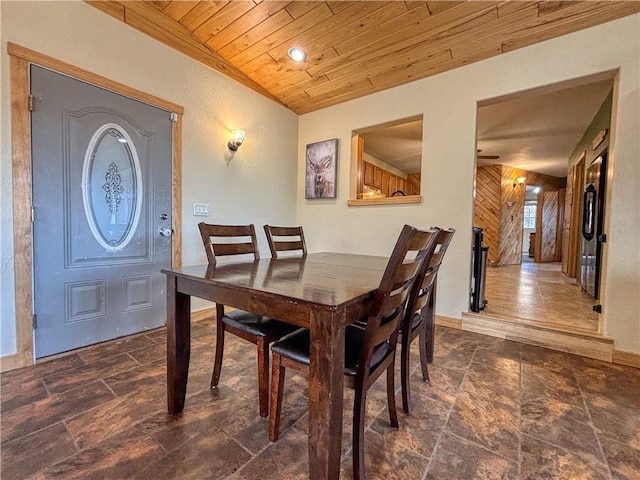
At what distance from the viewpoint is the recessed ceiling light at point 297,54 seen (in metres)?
2.71

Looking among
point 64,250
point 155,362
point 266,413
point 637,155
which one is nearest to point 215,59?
point 64,250

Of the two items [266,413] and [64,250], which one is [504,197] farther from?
[64,250]

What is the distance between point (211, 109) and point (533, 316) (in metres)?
3.75

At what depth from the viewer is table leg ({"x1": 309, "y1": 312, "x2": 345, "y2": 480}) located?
875mm

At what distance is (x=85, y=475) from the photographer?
3.50 ft

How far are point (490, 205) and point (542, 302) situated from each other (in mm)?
3925

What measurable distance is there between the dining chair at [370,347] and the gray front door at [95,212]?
1785 millimetres

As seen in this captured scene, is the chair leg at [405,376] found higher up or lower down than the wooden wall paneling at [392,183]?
lower down

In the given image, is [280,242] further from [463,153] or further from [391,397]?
[463,153]

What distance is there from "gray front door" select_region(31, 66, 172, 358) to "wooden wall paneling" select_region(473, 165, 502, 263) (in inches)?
260

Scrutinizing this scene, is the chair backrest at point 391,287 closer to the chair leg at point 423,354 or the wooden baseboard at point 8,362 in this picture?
the chair leg at point 423,354

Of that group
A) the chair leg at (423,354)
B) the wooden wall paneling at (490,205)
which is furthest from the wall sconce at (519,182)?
the chair leg at (423,354)

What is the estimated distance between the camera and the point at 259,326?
4.75 feet

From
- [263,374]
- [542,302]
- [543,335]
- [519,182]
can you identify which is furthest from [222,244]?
[519,182]
